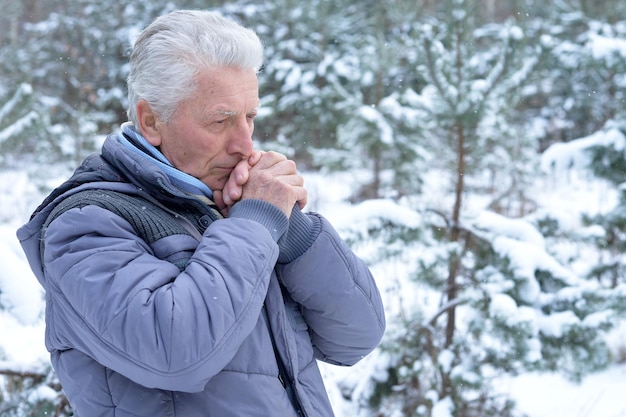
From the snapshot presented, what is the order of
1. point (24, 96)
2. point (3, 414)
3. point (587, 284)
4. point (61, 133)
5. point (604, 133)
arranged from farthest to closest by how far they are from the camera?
point (61, 133) → point (24, 96) → point (604, 133) → point (587, 284) → point (3, 414)

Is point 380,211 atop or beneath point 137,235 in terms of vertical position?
beneath

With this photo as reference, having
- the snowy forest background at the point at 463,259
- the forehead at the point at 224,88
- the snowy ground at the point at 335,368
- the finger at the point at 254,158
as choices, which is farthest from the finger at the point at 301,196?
the snowy ground at the point at 335,368

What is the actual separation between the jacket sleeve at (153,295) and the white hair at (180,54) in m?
0.31

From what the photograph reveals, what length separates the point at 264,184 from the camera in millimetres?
1394

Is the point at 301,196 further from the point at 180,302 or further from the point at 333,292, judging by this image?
the point at 180,302

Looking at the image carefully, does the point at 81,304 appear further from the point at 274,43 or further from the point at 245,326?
the point at 274,43

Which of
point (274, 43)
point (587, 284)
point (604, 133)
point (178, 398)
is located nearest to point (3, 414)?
point (178, 398)

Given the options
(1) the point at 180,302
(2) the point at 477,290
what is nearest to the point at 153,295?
(1) the point at 180,302

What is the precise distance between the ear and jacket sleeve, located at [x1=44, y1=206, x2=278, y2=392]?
26 cm

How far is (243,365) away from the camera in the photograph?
1.31 metres

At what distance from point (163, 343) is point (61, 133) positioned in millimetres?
9091

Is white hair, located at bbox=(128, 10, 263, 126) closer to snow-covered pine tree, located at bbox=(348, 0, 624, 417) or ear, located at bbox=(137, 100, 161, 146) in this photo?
ear, located at bbox=(137, 100, 161, 146)

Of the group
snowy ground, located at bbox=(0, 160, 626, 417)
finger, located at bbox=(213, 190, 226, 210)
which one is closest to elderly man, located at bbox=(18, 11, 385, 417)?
finger, located at bbox=(213, 190, 226, 210)

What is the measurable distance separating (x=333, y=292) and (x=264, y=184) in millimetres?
313
